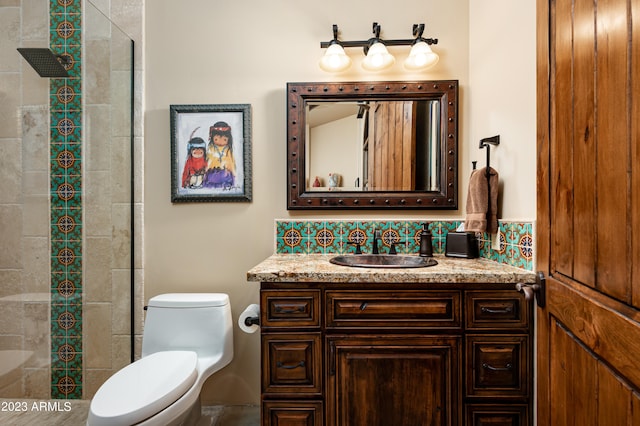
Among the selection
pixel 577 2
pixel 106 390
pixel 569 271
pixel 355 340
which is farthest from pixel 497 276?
pixel 106 390

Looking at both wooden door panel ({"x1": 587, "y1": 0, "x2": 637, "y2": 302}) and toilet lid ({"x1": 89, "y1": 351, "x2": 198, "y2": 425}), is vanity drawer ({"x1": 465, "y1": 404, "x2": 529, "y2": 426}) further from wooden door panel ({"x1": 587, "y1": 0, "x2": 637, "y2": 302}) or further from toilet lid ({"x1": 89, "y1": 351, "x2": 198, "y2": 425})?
toilet lid ({"x1": 89, "y1": 351, "x2": 198, "y2": 425})

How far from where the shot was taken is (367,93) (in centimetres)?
177

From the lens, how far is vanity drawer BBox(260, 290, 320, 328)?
1.25m

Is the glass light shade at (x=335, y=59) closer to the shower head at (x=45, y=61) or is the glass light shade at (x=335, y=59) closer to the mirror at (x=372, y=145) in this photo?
the mirror at (x=372, y=145)

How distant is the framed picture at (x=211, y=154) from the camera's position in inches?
71.2

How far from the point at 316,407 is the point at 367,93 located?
1.56 meters

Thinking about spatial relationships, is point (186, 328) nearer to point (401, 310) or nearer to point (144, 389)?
point (144, 389)

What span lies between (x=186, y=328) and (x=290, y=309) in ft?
2.25

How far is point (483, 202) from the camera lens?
147cm

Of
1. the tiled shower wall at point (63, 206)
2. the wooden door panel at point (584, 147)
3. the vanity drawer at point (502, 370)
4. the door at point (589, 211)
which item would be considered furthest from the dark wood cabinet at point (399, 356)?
the tiled shower wall at point (63, 206)

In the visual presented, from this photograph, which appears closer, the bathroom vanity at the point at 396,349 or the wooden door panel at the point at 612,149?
the wooden door panel at the point at 612,149

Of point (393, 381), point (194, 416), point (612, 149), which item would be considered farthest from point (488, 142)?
point (194, 416)

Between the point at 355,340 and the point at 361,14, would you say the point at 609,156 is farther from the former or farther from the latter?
the point at 361,14

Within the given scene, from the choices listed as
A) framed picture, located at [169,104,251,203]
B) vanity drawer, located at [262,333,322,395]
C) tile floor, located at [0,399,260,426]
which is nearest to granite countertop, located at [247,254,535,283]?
vanity drawer, located at [262,333,322,395]
